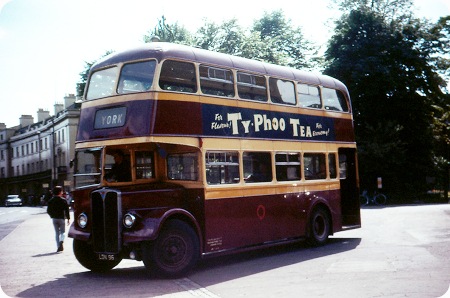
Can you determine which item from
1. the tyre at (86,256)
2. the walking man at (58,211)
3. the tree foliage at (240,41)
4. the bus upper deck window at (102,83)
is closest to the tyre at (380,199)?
the tree foliage at (240,41)

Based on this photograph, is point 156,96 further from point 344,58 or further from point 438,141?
point 438,141

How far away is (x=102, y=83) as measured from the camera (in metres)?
11.1

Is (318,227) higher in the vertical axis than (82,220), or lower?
lower

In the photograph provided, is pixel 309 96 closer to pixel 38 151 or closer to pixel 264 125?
pixel 264 125

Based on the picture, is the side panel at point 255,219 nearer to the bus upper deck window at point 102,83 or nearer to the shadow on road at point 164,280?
the shadow on road at point 164,280

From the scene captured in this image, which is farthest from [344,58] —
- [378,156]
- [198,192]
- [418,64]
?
[198,192]

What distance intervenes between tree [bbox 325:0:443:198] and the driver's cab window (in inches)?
1127

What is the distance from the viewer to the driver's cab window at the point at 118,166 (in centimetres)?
1054

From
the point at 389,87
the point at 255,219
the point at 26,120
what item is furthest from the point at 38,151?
the point at 255,219

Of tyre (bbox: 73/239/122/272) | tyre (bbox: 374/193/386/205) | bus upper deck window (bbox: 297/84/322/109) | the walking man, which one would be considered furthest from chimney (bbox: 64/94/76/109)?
tyre (bbox: 73/239/122/272)

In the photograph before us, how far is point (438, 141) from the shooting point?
40.5m

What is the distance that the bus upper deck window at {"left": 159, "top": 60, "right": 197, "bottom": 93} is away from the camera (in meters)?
10.5

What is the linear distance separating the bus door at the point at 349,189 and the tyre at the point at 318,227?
140cm

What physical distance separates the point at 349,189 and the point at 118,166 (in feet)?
26.8
